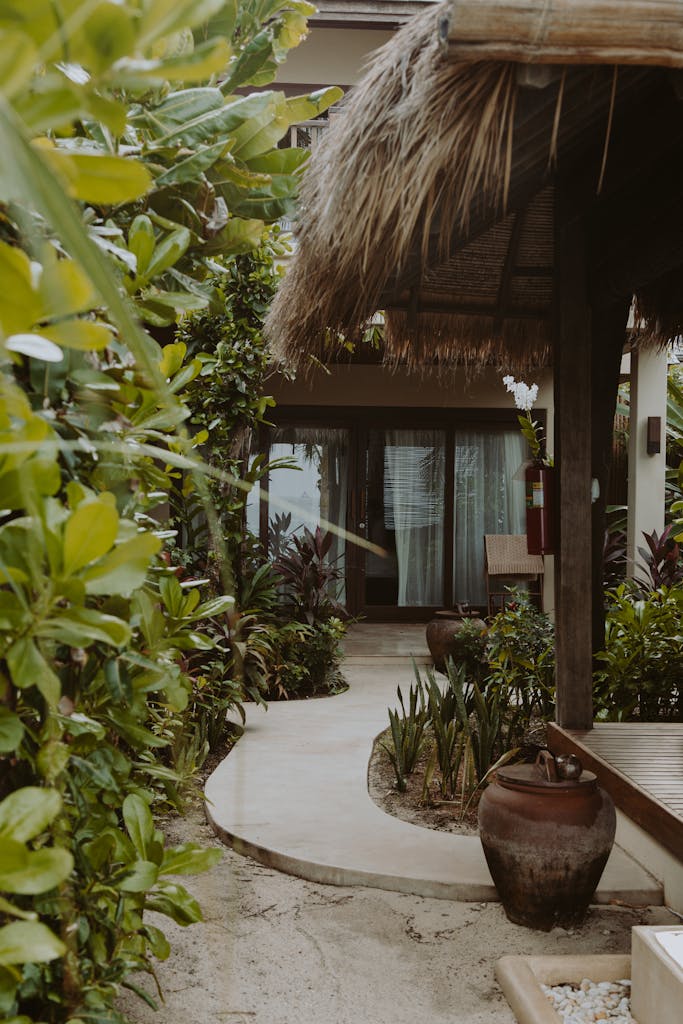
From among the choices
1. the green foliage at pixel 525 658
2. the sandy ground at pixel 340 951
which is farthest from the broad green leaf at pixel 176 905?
the green foliage at pixel 525 658

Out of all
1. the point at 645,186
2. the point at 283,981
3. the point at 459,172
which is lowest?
the point at 283,981

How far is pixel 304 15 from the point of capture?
4.92 feet

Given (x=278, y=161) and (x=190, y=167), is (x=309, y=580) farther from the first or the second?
(x=190, y=167)

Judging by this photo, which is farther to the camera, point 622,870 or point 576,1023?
point 622,870

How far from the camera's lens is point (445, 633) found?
696 centimetres

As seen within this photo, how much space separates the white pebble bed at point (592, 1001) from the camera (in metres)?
2.31

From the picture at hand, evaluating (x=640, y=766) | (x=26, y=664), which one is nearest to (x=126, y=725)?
(x=26, y=664)

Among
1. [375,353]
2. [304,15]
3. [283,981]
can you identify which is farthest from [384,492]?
[304,15]

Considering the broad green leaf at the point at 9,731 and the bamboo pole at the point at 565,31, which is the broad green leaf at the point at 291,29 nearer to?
the bamboo pole at the point at 565,31

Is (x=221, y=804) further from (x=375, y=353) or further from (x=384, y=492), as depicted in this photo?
(x=384, y=492)

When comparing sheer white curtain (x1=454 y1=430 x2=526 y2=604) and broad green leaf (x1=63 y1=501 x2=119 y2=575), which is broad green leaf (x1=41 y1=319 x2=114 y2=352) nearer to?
broad green leaf (x1=63 y1=501 x2=119 y2=575)

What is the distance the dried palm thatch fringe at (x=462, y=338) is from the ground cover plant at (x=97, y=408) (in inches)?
127

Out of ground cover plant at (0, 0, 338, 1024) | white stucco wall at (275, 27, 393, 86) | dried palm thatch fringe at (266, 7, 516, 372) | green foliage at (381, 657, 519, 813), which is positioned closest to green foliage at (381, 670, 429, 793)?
green foliage at (381, 657, 519, 813)

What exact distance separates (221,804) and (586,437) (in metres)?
2.21
